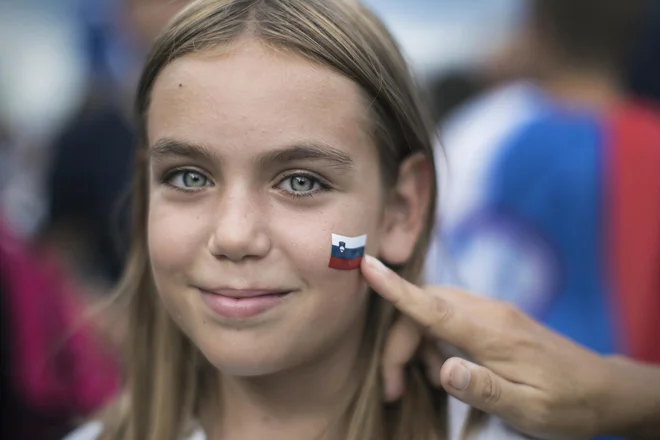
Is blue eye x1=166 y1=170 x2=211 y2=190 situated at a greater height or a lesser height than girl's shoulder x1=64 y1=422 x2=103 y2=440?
→ greater

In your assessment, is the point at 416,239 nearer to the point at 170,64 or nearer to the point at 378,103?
the point at 378,103

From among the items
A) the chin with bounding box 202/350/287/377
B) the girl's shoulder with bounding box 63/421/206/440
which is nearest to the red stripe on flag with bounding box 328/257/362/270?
the chin with bounding box 202/350/287/377

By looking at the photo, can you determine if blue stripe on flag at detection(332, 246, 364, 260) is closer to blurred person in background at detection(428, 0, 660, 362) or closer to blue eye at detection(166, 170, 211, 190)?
blue eye at detection(166, 170, 211, 190)

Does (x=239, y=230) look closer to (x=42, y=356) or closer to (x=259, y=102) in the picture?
(x=259, y=102)

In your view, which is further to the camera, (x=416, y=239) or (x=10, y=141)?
(x=10, y=141)

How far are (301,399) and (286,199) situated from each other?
0.51m

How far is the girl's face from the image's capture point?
1548 mm

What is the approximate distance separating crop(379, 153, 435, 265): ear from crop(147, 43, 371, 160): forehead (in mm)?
226

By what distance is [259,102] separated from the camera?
5.05ft

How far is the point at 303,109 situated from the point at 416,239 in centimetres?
49

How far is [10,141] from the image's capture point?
6113mm

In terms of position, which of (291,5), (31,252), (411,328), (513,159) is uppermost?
(291,5)

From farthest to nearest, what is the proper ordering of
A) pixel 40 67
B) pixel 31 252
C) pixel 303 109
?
1. pixel 40 67
2. pixel 31 252
3. pixel 303 109

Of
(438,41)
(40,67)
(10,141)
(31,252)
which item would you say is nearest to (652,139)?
(31,252)
